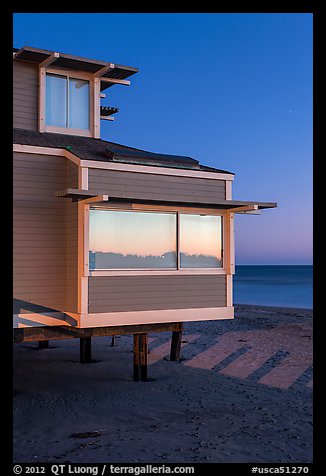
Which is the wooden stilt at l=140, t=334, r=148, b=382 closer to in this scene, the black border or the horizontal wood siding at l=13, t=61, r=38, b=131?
the horizontal wood siding at l=13, t=61, r=38, b=131

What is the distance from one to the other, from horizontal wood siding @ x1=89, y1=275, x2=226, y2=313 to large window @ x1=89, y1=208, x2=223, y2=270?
1.06 ft

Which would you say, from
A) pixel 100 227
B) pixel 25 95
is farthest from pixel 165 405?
pixel 25 95

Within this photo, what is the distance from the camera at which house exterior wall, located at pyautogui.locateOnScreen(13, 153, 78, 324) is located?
1145 centimetres

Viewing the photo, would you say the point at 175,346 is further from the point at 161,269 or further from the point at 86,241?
the point at 86,241

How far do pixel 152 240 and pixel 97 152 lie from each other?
8.22ft

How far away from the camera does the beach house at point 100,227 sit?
11.5 metres

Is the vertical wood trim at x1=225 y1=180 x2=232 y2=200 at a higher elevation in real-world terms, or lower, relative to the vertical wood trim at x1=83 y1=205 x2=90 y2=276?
higher

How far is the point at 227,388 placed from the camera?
1420 centimetres

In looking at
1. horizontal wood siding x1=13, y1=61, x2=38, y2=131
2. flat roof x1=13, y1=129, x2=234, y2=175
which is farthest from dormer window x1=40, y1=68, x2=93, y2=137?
flat roof x1=13, y1=129, x2=234, y2=175

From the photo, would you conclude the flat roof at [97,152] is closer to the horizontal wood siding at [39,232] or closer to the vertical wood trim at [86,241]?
the horizontal wood siding at [39,232]

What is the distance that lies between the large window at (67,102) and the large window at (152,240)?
350cm

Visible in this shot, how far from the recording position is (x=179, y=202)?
Answer: 12.3 metres

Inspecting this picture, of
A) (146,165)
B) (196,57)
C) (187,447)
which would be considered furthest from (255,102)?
(187,447)
